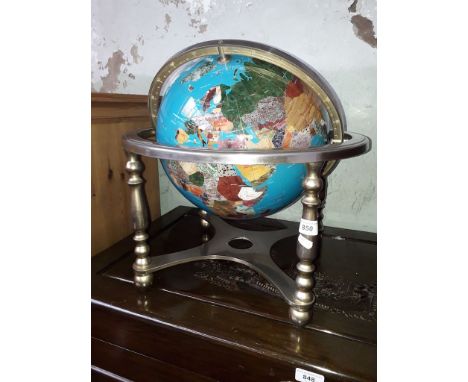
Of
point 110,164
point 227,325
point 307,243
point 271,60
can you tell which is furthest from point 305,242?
point 110,164

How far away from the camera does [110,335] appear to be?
919 millimetres

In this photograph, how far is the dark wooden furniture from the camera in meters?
0.74

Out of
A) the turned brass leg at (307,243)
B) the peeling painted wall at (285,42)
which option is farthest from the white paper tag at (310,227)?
the peeling painted wall at (285,42)

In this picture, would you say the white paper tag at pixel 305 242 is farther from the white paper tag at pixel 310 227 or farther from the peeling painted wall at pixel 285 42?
the peeling painted wall at pixel 285 42

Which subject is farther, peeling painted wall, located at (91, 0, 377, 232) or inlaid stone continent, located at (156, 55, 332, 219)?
peeling painted wall, located at (91, 0, 377, 232)

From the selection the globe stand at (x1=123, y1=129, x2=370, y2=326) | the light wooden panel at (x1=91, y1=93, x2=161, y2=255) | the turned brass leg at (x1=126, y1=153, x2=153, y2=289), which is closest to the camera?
the globe stand at (x1=123, y1=129, x2=370, y2=326)

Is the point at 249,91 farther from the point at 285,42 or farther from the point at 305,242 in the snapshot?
the point at 285,42

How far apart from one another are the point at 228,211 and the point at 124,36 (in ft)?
3.52

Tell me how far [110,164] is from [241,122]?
→ 668 mm

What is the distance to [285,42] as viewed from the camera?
129cm

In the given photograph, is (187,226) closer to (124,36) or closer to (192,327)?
(192,327)

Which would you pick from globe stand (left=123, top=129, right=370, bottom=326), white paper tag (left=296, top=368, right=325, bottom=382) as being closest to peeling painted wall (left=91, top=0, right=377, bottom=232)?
globe stand (left=123, top=129, right=370, bottom=326)

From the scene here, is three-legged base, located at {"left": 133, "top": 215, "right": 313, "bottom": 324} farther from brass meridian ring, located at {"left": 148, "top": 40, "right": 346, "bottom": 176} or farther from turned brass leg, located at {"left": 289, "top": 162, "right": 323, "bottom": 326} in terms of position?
brass meridian ring, located at {"left": 148, "top": 40, "right": 346, "bottom": 176}

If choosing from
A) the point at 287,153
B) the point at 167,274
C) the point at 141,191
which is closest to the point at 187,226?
the point at 167,274
